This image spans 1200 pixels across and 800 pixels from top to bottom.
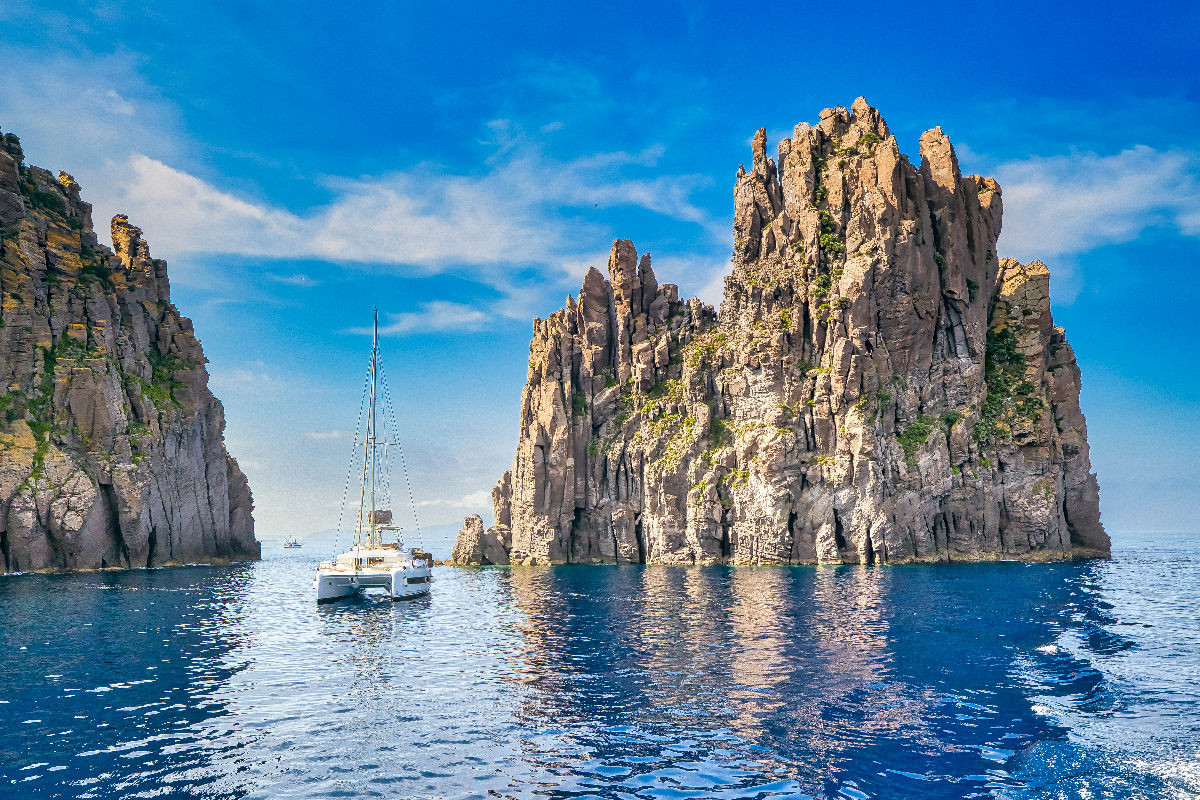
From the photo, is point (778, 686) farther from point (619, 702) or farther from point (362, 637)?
point (362, 637)

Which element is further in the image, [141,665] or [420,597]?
[420,597]

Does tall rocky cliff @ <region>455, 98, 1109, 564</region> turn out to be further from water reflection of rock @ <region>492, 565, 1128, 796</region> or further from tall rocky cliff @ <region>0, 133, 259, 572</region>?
water reflection of rock @ <region>492, 565, 1128, 796</region>

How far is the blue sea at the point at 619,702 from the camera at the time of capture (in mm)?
19077

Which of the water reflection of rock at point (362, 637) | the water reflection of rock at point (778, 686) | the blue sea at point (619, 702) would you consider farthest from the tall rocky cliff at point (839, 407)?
the water reflection of rock at point (362, 637)

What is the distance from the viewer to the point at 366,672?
111ft

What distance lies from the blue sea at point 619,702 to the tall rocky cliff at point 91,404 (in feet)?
184

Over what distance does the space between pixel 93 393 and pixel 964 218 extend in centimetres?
13538

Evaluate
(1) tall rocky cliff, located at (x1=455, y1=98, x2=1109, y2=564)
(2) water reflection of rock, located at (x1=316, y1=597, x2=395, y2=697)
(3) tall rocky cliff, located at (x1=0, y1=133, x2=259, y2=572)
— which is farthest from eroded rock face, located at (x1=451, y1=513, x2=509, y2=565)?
(2) water reflection of rock, located at (x1=316, y1=597, x2=395, y2=697)

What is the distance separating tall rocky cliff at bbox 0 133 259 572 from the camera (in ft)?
342

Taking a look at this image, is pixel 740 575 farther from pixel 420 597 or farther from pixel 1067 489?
pixel 1067 489

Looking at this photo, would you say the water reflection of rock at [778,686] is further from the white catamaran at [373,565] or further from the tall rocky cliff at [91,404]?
the tall rocky cliff at [91,404]

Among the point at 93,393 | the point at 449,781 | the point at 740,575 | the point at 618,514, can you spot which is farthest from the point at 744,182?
the point at 449,781

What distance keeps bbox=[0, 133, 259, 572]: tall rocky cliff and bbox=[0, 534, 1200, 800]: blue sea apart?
56177 mm

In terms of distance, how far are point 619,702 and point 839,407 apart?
95.1 m
